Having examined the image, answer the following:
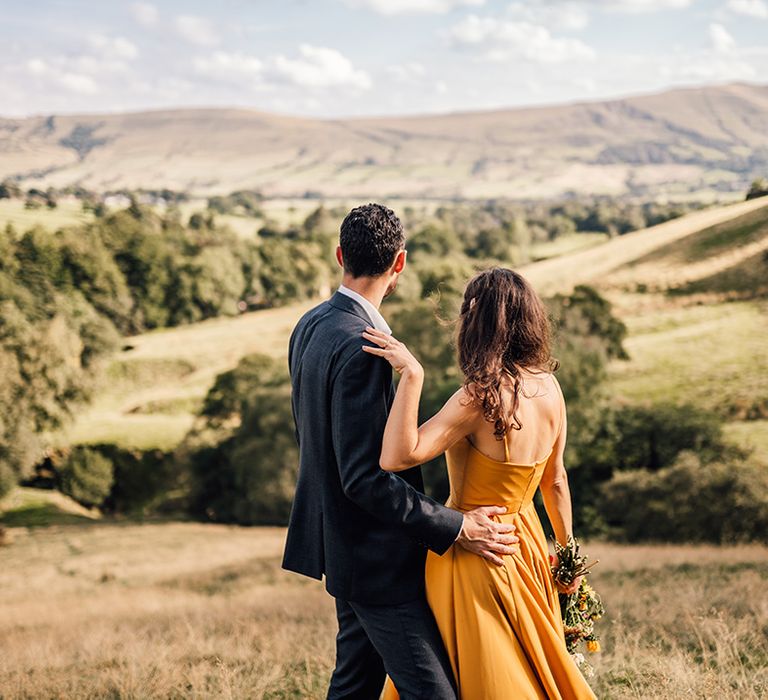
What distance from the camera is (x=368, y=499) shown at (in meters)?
3.08

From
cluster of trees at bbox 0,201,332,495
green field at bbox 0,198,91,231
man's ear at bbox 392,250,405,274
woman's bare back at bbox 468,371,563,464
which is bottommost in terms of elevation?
cluster of trees at bbox 0,201,332,495

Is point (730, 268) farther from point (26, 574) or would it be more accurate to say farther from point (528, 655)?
point (528, 655)

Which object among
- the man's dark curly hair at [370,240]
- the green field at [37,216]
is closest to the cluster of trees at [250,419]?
the man's dark curly hair at [370,240]

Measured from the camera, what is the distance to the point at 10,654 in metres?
7.11

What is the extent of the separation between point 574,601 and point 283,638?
146 inches

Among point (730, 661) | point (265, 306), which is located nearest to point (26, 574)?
point (730, 661)

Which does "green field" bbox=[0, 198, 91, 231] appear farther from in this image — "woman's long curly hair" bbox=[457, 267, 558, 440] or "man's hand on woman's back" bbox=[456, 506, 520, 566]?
"man's hand on woman's back" bbox=[456, 506, 520, 566]

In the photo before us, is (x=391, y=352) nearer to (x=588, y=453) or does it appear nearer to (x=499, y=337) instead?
(x=499, y=337)

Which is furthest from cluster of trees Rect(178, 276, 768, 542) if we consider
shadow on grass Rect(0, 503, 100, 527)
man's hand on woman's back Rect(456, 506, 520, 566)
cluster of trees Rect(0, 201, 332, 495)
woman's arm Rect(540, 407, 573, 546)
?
man's hand on woman's back Rect(456, 506, 520, 566)

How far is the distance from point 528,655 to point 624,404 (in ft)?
110

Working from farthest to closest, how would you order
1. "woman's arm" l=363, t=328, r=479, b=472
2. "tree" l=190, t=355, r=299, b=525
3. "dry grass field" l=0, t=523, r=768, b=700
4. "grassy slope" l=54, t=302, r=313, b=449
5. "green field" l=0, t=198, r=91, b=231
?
"green field" l=0, t=198, r=91, b=231, "grassy slope" l=54, t=302, r=313, b=449, "tree" l=190, t=355, r=299, b=525, "dry grass field" l=0, t=523, r=768, b=700, "woman's arm" l=363, t=328, r=479, b=472

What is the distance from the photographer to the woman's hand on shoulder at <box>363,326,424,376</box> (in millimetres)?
3062

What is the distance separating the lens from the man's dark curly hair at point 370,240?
3.31 m

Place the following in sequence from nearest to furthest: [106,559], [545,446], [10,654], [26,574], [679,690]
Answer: [545,446], [679,690], [10,654], [26,574], [106,559]
